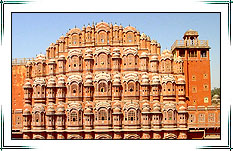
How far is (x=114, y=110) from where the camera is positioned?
109 feet

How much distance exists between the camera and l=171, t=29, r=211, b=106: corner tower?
3681 centimetres

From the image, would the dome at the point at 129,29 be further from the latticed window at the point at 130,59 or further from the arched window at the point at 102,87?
the arched window at the point at 102,87

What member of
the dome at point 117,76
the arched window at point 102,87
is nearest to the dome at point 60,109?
the arched window at point 102,87

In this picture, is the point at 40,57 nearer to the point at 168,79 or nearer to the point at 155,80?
the point at 155,80

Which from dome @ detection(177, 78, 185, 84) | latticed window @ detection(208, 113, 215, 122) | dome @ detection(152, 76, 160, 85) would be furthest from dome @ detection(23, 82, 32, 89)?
latticed window @ detection(208, 113, 215, 122)

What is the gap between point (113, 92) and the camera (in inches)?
1340

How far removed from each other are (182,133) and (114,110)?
8.04m

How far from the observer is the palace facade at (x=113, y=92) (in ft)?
109

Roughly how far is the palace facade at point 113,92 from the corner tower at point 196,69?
0.41ft

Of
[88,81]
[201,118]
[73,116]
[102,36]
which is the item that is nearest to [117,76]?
[88,81]
